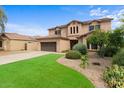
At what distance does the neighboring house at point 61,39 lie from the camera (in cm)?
2852

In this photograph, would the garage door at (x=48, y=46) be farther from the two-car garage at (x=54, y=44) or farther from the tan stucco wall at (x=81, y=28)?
the tan stucco wall at (x=81, y=28)

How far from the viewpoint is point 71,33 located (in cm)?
3166

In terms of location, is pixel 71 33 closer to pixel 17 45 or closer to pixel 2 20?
pixel 17 45

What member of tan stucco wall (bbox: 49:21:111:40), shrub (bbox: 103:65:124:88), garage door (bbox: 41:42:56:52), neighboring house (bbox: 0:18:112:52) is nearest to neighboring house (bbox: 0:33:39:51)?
neighboring house (bbox: 0:18:112:52)

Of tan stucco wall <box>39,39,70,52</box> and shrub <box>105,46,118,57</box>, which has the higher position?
tan stucco wall <box>39,39,70,52</box>

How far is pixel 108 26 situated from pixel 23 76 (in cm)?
2395

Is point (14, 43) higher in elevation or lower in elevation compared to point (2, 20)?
lower

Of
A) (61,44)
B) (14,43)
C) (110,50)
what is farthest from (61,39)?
(110,50)

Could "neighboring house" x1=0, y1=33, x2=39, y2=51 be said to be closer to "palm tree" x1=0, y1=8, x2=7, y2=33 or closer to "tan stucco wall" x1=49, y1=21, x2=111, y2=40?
"palm tree" x1=0, y1=8, x2=7, y2=33

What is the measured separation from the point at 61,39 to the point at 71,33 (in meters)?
3.87

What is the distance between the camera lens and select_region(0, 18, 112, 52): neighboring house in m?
28.5

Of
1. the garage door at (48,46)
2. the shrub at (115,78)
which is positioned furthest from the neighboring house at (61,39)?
the shrub at (115,78)

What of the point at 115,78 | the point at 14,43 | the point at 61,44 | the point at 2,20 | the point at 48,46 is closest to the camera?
the point at 115,78

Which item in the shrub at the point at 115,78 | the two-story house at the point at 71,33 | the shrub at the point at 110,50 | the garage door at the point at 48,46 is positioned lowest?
the shrub at the point at 115,78
